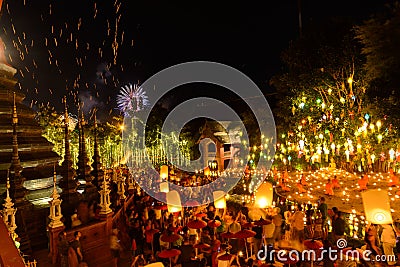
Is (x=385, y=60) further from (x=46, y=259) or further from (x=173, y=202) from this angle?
(x=46, y=259)

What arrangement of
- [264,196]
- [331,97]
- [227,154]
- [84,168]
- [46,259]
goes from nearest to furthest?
1. [46,259]
2. [264,196]
3. [84,168]
4. [331,97]
5. [227,154]

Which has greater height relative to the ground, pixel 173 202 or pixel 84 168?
pixel 84 168

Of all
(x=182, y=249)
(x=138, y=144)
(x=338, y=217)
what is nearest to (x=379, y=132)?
(x=338, y=217)

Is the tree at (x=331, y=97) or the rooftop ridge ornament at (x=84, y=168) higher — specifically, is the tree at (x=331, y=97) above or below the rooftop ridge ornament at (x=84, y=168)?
above

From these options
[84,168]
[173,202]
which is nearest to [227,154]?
[84,168]

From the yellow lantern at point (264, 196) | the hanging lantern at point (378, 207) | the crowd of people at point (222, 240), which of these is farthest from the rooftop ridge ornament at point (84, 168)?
the hanging lantern at point (378, 207)

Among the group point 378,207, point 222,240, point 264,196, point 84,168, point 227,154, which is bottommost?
point 222,240

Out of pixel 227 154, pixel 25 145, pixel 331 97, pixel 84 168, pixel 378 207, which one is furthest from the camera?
pixel 227 154

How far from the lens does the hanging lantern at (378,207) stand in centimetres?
839

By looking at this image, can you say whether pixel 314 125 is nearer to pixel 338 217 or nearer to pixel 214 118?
pixel 338 217

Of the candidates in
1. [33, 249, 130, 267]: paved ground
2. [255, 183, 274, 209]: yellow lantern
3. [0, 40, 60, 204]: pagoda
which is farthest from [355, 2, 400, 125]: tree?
[0, 40, 60, 204]: pagoda

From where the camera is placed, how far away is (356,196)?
52.1 feet

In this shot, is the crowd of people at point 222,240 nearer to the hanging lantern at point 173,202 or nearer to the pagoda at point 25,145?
the hanging lantern at point 173,202

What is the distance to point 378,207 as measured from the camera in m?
8.44
